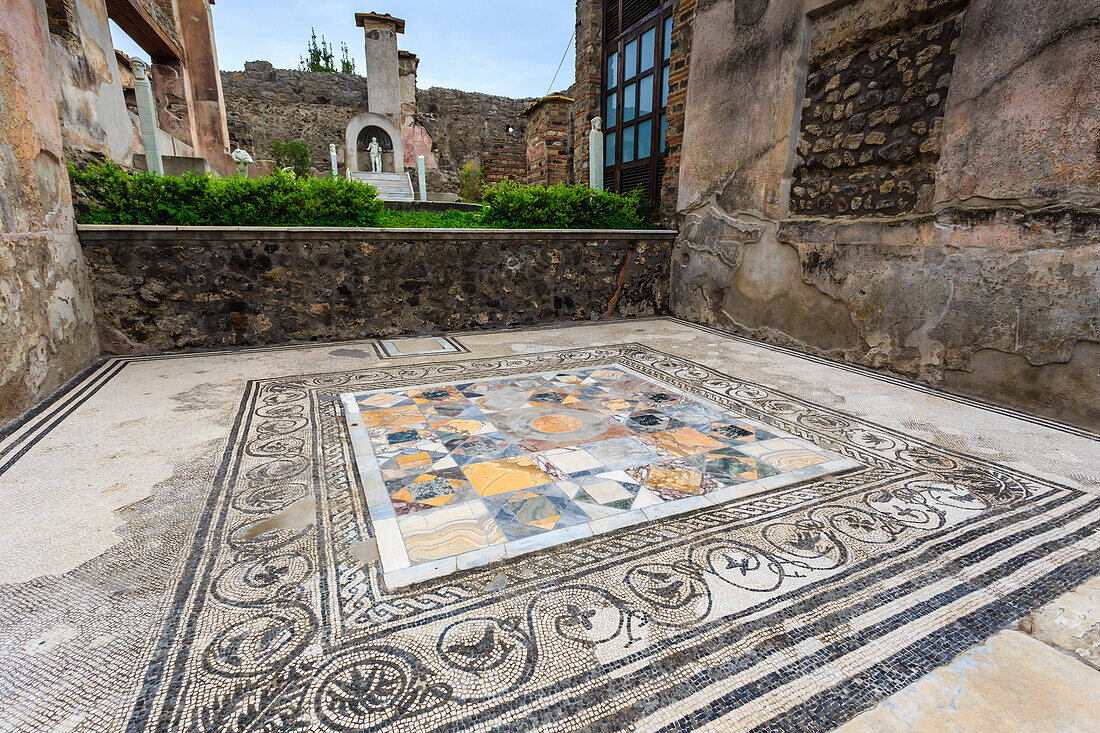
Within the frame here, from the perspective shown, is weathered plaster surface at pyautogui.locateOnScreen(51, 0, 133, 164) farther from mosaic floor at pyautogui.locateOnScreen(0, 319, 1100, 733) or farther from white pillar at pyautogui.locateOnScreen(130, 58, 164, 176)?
mosaic floor at pyautogui.locateOnScreen(0, 319, 1100, 733)

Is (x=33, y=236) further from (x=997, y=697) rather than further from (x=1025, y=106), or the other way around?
(x=1025, y=106)

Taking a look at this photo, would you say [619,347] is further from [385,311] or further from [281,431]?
[281,431]

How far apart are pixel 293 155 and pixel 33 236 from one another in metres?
11.0

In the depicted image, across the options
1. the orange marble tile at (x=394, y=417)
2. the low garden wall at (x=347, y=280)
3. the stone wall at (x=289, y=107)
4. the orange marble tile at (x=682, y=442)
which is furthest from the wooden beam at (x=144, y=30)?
the orange marble tile at (x=682, y=442)

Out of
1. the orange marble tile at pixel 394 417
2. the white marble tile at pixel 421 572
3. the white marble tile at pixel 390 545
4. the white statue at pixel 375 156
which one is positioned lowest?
the white marble tile at pixel 421 572

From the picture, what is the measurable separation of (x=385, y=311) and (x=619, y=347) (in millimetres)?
1994

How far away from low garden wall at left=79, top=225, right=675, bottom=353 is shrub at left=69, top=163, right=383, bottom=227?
0.19 m

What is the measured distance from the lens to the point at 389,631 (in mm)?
1188

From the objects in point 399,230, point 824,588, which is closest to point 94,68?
point 399,230

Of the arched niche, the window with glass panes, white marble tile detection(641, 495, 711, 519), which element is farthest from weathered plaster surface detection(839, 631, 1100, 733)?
the arched niche

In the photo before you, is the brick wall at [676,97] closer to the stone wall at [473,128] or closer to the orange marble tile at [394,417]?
the orange marble tile at [394,417]

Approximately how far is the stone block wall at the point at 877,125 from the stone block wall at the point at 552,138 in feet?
14.4

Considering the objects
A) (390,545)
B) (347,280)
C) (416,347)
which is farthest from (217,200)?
(390,545)

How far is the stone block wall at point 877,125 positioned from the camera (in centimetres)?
303
